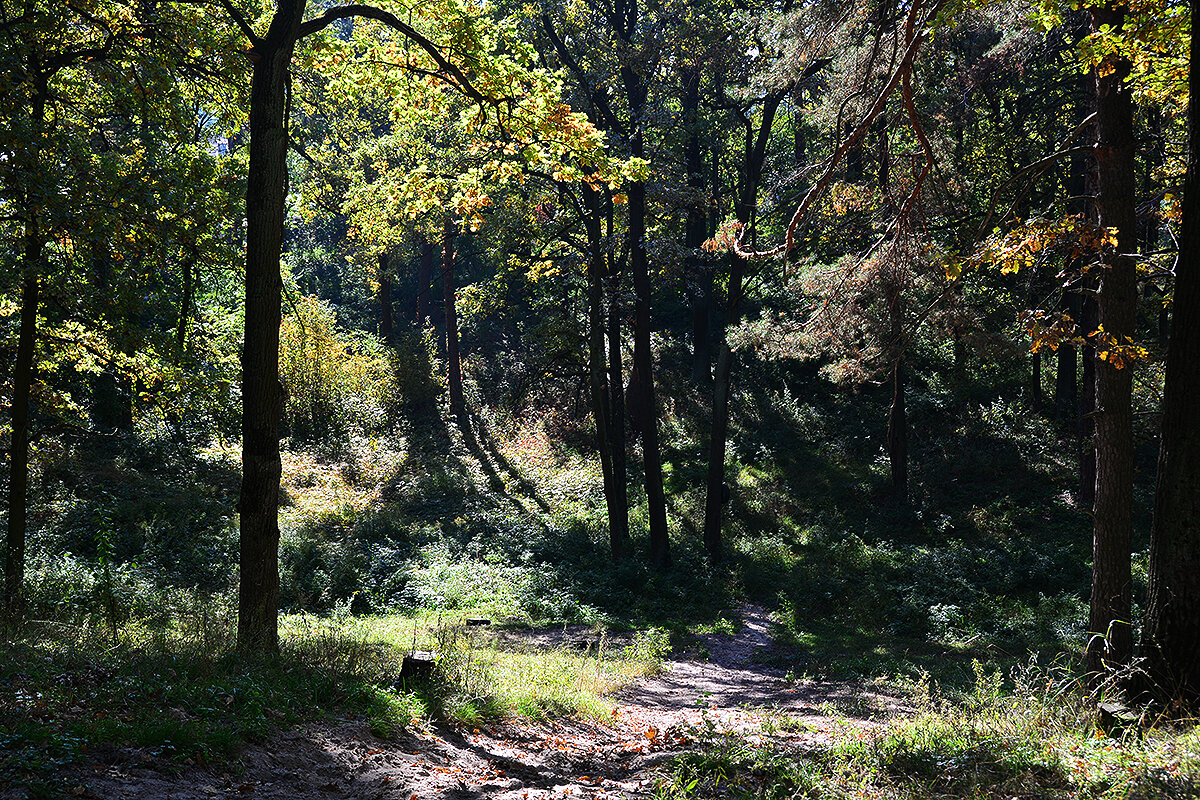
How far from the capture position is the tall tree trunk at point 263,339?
6820 mm

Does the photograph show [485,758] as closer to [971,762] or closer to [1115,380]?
[971,762]

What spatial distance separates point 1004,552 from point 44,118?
57.0ft

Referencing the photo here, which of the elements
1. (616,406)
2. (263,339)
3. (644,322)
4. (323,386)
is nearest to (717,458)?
(616,406)

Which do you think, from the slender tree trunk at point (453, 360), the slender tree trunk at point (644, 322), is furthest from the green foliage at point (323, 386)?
the slender tree trunk at point (644, 322)

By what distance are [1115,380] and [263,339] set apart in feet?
26.5

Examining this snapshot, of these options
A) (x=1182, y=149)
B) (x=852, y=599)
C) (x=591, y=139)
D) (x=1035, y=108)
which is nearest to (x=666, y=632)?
(x=852, y=599)

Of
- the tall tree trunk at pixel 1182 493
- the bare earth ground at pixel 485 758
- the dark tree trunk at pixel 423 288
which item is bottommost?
the bare earth ground at pixel 485 758

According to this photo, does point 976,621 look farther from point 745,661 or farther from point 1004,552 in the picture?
point 745,661

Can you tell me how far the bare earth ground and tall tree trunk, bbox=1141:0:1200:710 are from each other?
255cm

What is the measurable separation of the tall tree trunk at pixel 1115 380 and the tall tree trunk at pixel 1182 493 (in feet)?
6.88

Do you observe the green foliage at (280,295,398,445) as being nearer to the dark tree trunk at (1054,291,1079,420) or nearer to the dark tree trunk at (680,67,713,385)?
the dark tree trunk at (680,67,713,385)

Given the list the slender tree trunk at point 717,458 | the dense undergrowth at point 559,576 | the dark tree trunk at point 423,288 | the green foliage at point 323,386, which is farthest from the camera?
the dark tree trunk at point 423,288

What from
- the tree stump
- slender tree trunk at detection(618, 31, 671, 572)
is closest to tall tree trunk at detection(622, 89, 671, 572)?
slender tree trunk at detection(618, 31, 671, 572)

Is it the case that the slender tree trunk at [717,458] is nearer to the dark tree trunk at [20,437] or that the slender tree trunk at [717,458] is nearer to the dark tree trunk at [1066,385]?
the dark tree trunk at [1066,385]
